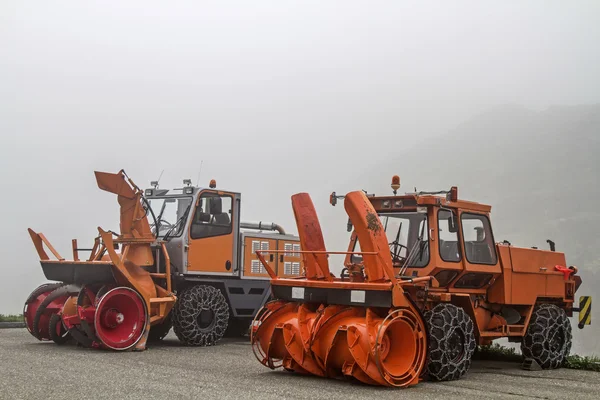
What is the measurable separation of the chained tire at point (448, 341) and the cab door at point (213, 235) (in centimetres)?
598

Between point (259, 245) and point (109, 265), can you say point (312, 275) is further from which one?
point (259, 245)

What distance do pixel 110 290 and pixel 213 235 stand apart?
2760mm

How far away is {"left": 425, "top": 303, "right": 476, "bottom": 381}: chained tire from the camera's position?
9414mm

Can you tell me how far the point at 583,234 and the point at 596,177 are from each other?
3195 centimetres

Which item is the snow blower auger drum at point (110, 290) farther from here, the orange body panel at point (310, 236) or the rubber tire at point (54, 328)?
the orange body panel at point (310, 236)

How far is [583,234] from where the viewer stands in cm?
11319

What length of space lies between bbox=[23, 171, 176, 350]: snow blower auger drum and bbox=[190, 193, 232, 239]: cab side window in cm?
86

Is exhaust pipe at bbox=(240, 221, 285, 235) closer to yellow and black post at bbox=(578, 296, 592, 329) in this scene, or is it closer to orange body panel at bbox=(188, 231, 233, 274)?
orange body panel at bbox=(188, 231, 233, 274)

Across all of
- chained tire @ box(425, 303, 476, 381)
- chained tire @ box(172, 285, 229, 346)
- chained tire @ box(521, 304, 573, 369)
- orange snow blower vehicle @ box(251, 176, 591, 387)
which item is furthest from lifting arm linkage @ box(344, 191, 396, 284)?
chained tire @ box(172, 285, 229, 346)

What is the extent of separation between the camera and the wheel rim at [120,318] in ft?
40.9

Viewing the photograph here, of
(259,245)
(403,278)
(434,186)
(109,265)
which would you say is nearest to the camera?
(403,278)

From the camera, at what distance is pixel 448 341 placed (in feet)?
31.2

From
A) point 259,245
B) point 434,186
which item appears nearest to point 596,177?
point 434,186

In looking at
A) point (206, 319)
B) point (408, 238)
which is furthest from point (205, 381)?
point (206, 319)
